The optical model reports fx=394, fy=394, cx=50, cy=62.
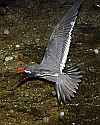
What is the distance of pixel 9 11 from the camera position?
136 inches

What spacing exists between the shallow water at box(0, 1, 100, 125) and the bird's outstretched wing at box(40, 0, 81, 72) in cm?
13

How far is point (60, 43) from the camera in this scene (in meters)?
3.01

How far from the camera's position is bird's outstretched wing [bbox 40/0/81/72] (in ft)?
9.58

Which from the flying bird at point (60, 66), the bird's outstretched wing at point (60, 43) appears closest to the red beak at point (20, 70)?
the flying bird at point (60, 66)

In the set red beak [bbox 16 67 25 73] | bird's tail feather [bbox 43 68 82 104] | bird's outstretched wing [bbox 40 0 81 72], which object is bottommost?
bird's tail feather [bbox 43 68 82 104]

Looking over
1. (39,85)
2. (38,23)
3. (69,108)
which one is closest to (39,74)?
(39,85)

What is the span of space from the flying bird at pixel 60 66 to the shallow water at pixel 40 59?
0.25 feet

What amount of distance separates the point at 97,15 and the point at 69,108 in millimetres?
970

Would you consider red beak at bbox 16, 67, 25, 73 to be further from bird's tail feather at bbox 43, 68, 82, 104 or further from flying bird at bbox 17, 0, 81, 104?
bird's tail feather at bbox 43, 68, 82, 104

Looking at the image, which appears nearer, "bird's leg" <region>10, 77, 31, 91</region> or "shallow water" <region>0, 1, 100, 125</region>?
"shallow water" <region>0, 1, 100, 125</region>

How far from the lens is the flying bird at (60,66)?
2.79m

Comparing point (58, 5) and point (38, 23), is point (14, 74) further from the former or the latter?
point (58, 5)

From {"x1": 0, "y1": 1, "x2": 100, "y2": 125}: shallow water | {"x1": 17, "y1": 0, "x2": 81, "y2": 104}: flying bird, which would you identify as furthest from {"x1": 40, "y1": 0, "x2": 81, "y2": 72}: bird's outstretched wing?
{"x1": 0, "y1": 1, "x2": 100, "y2": 125}: shallow water

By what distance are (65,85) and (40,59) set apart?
1.38 feet
